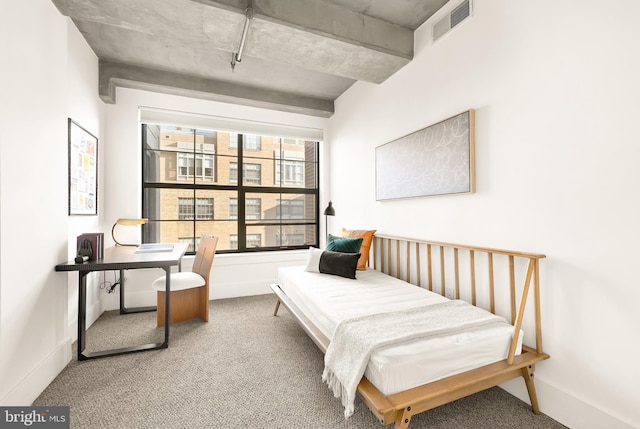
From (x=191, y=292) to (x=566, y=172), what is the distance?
333 cm

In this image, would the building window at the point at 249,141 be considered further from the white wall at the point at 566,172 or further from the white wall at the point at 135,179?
the white wall at the point at 566,172

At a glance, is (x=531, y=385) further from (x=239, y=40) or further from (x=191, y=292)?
(x=239, y=40)

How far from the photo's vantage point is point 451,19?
7.35ft

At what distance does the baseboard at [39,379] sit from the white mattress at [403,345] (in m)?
1.77

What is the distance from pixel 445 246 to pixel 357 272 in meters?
0.98

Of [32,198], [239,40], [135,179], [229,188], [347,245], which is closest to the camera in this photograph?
[32,198]

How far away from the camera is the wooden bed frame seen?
1.27 meters

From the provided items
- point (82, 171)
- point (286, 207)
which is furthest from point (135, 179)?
point (286, 207)

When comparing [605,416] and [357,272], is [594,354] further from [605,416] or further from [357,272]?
[357,272]

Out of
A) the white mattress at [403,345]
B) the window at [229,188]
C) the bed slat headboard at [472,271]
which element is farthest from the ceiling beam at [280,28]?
the white mattress at [403,345]

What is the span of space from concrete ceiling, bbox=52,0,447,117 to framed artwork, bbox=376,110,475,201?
849 millimetres

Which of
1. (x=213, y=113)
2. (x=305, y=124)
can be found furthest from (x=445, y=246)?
(x=213, y=113)

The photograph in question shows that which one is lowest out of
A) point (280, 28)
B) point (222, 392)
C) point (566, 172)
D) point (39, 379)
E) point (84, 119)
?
point (222, 392)

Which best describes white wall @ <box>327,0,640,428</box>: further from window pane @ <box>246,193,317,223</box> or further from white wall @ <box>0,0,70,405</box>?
white wall @ <box>0,0,70,405</box>
